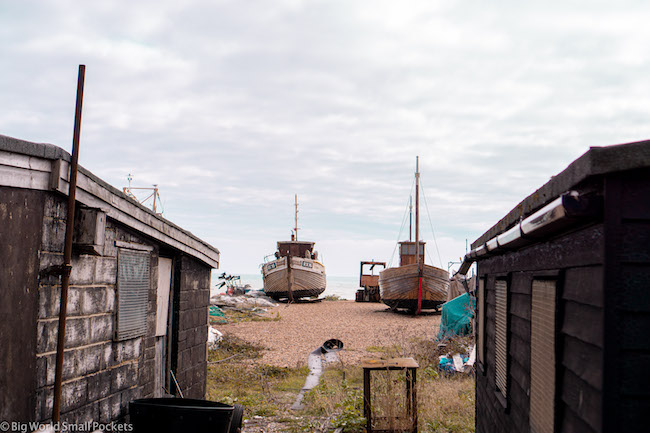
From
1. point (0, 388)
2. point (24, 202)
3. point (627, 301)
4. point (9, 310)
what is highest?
point (24, 202)

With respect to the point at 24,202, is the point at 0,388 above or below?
below

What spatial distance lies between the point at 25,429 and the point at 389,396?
4674 mm

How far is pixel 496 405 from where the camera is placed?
18.4 ft

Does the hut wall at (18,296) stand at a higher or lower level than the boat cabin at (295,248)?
lower

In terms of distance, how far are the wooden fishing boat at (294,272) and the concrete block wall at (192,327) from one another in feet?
81.1

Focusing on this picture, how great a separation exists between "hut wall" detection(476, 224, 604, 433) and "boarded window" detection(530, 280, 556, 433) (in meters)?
0.10

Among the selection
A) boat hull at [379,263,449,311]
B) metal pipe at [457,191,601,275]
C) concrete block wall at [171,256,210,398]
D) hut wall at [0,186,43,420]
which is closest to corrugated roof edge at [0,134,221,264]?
hut wall at [0,186,43,420]

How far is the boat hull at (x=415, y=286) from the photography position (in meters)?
25.6

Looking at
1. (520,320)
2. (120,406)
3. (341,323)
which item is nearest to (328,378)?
(120,406)

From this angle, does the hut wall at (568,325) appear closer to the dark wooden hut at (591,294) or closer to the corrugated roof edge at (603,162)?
the dark wooden hut at (591,294)

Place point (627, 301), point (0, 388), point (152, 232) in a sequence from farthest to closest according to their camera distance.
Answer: point (152, 232), point (0, 388), point (627, 301)

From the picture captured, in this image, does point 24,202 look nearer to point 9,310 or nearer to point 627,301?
point 9,310

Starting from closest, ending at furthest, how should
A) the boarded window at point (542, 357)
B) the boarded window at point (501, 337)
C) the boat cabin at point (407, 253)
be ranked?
the boarded window at point (542, 357) < the boarded window at point (501, 337) < the boat cabin at point (407, 253)

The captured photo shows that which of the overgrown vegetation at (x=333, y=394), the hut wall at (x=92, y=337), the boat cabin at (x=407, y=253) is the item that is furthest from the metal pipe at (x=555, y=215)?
the boat cabin at (x=407, y=253)
